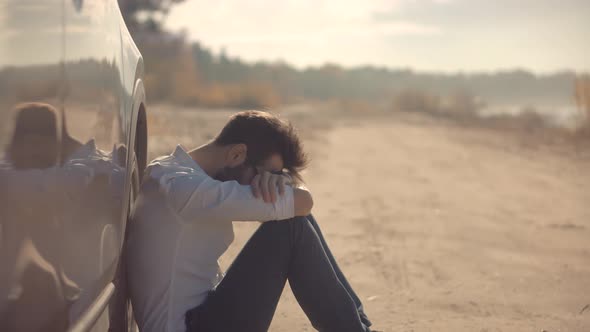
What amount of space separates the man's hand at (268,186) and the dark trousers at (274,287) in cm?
16

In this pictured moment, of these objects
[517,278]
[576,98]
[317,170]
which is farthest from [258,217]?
[576,98]

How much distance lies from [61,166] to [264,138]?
1.26 metres

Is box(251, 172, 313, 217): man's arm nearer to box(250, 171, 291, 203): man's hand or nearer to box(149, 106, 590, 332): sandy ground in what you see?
box(250, 171, 291, 203): man's hand

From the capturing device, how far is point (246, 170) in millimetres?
3307

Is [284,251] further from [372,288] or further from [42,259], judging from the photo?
[372,288]

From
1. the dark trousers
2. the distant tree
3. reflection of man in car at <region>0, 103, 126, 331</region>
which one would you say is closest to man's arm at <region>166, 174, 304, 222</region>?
the dark trousers

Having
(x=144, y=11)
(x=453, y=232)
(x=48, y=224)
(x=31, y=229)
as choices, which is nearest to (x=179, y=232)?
(x=48, y=224)

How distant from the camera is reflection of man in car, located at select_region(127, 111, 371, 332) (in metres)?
3.08

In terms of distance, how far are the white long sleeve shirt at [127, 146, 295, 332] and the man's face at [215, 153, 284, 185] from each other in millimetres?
147

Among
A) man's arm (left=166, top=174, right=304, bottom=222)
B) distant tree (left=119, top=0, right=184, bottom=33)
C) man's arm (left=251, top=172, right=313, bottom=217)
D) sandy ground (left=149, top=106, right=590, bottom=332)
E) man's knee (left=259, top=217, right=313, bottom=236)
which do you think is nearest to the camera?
man's arm (left=166, top=174, right=304, bottom=222)

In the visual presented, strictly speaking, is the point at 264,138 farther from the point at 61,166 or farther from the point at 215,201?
the point at 61,166

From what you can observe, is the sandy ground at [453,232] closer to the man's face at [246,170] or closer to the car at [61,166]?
the man's face at [246,170]

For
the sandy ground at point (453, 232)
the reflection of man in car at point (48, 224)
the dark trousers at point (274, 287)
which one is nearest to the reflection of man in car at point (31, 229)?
the reflection of man in car at point (48, 224)

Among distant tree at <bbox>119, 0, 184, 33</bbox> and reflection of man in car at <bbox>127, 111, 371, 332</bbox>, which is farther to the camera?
distant tree at <bbox>119, 0, 184, 33</bbox>
